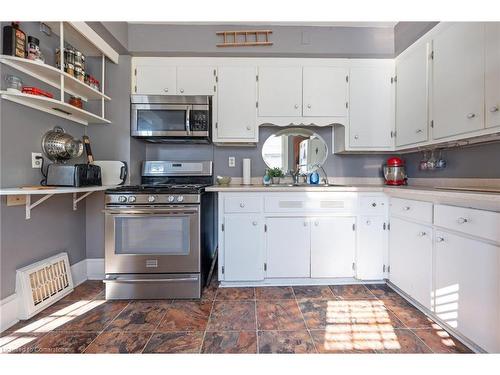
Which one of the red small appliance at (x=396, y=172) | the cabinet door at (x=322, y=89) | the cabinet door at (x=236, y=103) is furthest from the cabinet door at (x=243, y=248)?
the red small appliance at (x=396, y=172)

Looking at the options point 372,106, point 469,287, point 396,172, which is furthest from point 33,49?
point 396,172

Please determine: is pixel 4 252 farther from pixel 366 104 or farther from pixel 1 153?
pixel 366 104

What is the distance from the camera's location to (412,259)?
1782 millimetres

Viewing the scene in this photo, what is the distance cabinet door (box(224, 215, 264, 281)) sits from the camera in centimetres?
207

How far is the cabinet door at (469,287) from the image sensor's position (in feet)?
3.88

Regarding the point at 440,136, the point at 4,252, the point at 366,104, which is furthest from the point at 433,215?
the point at 4,252

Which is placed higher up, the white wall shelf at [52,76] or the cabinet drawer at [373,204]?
the white wall shelf at [52,76]

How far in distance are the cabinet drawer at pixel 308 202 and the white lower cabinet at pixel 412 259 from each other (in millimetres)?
466

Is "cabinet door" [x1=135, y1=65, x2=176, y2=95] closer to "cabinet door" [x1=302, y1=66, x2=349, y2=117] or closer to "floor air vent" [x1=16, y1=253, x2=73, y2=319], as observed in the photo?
"cabinet door" [x1=302, y1=66, x2=349, y2=117]

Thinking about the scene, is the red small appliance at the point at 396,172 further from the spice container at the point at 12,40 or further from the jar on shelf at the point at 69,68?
the spice container at the point at 12,40

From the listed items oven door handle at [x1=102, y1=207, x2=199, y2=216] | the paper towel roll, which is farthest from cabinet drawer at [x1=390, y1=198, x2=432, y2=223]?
oven door handle at [x1=102, y1=207, x2=199, y2=216]

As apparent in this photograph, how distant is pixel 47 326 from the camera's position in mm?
1543

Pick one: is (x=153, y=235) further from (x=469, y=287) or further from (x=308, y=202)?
(x=469, y=287)

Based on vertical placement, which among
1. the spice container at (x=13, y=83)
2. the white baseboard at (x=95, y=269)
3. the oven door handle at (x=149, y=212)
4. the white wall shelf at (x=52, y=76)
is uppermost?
the white wall shelf at (x=52, y=76)
